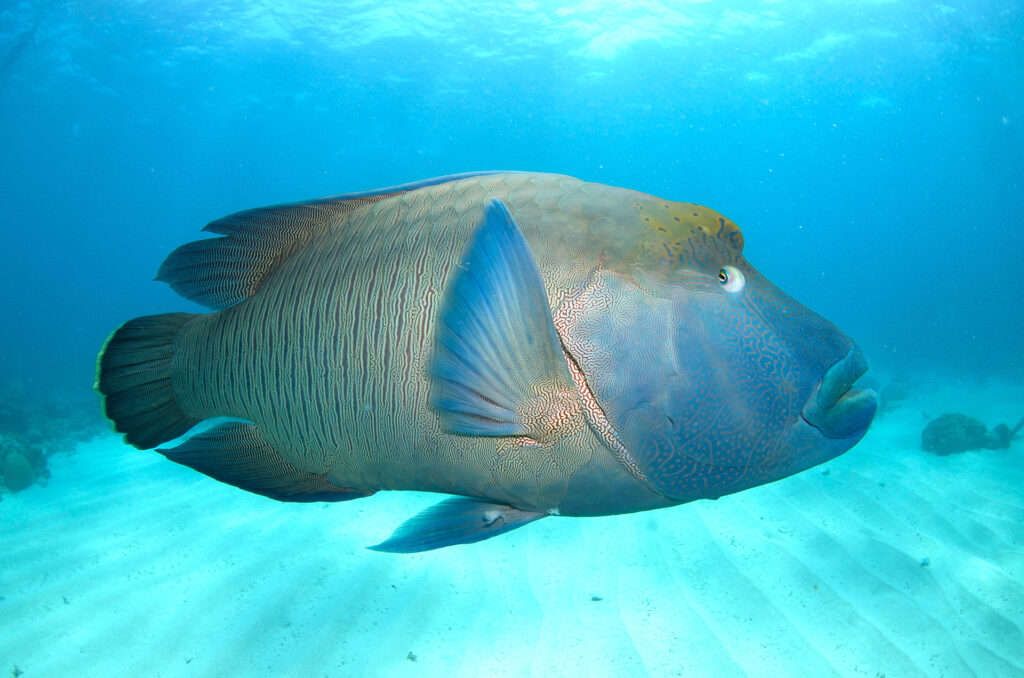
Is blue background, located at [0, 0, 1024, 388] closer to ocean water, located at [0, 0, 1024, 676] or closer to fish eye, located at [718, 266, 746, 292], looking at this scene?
ocean water, located at [0, 0, 1024, 676]

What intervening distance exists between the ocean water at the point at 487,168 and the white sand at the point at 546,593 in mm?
28

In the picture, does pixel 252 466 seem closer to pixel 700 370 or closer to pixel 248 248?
pixel 248 248

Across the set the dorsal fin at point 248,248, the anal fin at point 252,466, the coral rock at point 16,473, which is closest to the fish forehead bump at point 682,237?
the dorsal fin at point 248,248

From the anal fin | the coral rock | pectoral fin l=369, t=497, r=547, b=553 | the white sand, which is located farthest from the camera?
the coral rock

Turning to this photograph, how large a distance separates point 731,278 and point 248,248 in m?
1.39

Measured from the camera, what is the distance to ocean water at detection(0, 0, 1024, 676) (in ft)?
11.6

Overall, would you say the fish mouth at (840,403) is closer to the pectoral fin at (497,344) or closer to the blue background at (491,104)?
the pectoral fin at (497,344)

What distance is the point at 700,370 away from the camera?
3.37 ft

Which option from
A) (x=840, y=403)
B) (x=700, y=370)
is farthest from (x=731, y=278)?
(x=840, y=403)

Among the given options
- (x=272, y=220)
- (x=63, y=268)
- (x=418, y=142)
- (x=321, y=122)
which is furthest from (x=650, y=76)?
(x=63, y=268)

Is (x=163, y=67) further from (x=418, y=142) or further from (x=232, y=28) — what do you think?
(x=418, y=142)

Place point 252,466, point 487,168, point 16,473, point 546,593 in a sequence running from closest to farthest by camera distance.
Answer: point 252,466, point 546,593, point 16,473, point 487,168

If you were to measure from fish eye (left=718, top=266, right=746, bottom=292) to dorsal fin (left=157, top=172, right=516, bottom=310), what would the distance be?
0.75m

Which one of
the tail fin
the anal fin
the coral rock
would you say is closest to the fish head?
the anal fin
